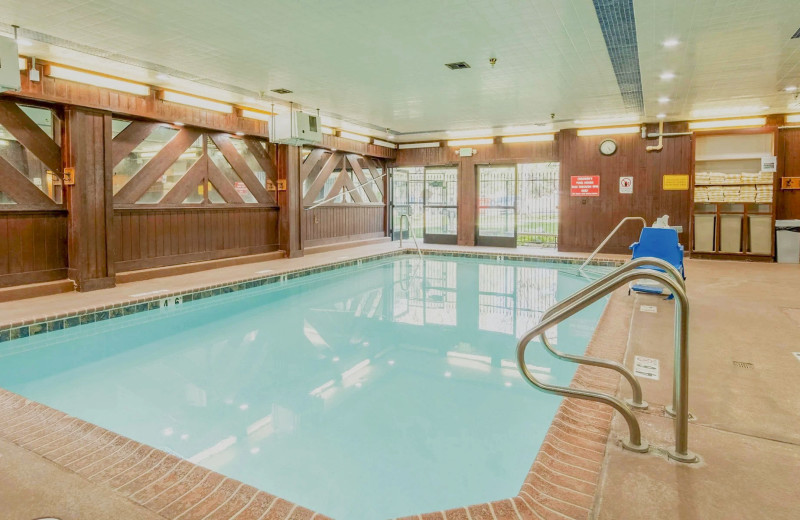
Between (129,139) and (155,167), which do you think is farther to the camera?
(155,167)

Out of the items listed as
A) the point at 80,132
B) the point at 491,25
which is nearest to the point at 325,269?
the point at 80,132

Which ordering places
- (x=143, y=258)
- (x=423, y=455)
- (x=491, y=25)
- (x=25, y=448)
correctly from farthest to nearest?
(x=143, y=258)
(x=491, y=25)
(x=423, y=455)
(x=25, y=448)

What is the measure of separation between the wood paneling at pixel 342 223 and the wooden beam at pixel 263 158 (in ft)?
3.36

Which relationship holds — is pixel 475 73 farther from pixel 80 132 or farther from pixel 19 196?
pixel 19 196

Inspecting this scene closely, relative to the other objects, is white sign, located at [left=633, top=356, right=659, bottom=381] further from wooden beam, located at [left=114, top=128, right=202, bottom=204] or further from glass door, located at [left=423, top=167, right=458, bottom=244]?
glass door, located at [left=423, top=167, right=458, bottom=244]

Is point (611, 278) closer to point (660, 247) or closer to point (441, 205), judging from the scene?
point (660, 247)

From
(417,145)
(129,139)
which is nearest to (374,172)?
(417,145)

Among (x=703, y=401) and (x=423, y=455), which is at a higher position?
(x=703, y=401)

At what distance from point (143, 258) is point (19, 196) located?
1.74 metres

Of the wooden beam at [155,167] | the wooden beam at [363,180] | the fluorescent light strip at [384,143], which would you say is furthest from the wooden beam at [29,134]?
the fluorescent light strip at [384,143]

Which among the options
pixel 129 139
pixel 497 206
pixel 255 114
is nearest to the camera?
pixel 129 139

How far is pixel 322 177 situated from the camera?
1088 centimetres

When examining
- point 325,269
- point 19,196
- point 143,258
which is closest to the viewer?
point 19,196

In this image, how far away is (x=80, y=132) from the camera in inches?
234
